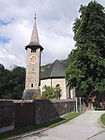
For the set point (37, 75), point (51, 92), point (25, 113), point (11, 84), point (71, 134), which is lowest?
point (71, 134)

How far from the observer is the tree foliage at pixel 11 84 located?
206 ft

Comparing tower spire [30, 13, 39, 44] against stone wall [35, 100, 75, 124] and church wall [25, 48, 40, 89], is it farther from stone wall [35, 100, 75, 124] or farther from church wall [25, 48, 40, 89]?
stone wall [35, 100, 75, 124]

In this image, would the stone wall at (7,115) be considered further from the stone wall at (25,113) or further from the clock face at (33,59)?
the clock face at (33,59)

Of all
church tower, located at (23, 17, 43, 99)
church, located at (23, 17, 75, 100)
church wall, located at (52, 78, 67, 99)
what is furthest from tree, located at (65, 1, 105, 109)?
church tower, located at (23, 17, 43, 99)

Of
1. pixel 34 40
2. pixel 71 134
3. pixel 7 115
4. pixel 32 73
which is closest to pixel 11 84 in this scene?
pixel 32 73

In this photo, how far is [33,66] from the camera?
54969 mm

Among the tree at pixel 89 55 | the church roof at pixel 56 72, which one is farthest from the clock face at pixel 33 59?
the tree at pixel 89 55

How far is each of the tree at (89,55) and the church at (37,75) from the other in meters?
13.0

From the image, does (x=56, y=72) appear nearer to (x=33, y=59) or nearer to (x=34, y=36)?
(x=33, y=59)

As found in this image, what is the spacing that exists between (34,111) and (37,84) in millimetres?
35195

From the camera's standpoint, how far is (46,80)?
2079 inches

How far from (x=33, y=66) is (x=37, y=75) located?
8.92ft

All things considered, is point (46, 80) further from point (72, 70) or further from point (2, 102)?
point (2, 102)

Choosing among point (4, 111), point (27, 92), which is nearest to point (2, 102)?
point (4, 111)
